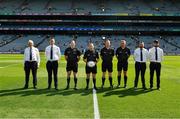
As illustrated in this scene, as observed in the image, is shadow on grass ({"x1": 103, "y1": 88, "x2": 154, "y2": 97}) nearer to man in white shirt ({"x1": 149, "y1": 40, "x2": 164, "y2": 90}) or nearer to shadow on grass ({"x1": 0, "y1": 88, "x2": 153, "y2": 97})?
shadow on grass ({"x1": 0, "y1": 88, "x2": 153, "y2": 97})

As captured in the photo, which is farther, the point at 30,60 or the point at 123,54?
the point at 123,54

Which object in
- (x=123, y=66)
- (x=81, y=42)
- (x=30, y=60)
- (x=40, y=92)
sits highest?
(x=81, y=42)

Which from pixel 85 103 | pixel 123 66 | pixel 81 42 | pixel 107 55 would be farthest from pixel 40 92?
pixel 81 42

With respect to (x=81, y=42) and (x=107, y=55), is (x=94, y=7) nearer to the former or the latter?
(x=81, y=42)

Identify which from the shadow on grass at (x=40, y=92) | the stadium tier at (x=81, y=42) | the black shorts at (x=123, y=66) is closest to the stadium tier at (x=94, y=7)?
the stadium tier at (x=81, y=42)

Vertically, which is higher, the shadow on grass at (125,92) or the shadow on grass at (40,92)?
the shadow on grass at (40,92)

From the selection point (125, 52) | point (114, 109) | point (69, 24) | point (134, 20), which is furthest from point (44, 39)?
point (114, 109)

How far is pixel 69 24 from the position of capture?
7806cm

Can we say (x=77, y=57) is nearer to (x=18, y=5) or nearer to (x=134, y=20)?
(x=134, y=20)

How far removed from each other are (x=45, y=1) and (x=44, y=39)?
11494mm

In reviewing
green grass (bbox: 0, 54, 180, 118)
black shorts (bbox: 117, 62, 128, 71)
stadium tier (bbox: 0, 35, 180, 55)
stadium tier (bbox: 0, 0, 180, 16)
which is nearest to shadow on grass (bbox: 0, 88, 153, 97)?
green grass (bbox: 0, 54, 180, 118)

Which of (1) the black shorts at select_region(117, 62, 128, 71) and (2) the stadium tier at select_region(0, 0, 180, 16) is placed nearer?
(1) the black shorts at select_region(117, 62, 128, 71)

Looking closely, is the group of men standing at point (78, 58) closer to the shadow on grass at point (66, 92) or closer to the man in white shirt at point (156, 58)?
the man in white shirt at point (156, 58)

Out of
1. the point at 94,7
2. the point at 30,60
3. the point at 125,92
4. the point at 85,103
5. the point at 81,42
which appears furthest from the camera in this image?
the point at 94,7
